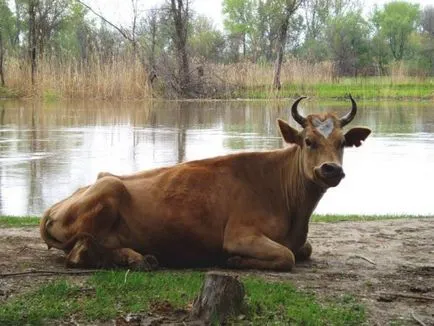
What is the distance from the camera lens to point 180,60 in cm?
4269

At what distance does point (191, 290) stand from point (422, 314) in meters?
1.69

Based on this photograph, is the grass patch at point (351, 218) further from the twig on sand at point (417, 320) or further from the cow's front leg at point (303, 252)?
the twig on sand at point (417, 320)

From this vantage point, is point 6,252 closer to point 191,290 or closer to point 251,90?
point 191,290

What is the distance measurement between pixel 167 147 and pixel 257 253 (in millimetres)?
12049

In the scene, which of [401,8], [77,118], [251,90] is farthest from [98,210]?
[401,8]

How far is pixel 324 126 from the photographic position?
6984mm

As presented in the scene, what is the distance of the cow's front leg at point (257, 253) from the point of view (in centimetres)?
662

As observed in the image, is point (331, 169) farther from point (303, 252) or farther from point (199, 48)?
point (199, 48)

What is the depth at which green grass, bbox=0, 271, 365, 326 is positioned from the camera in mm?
5090

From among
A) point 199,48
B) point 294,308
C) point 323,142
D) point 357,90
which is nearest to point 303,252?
point 323,142

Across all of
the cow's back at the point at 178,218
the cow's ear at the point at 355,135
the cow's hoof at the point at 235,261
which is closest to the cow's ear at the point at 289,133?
the cow's ear at the point at 355,135

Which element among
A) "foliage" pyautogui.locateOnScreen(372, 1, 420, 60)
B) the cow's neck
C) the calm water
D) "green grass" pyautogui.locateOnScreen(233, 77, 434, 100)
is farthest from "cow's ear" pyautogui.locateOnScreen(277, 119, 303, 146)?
"foliage" pyautogui.locateOnScreen(372, 1, 420, 60)

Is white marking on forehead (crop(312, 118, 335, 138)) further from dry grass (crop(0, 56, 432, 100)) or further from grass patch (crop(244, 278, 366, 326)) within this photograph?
dry grass (crop(0, 56, 432, 100))

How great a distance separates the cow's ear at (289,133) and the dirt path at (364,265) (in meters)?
1.19
